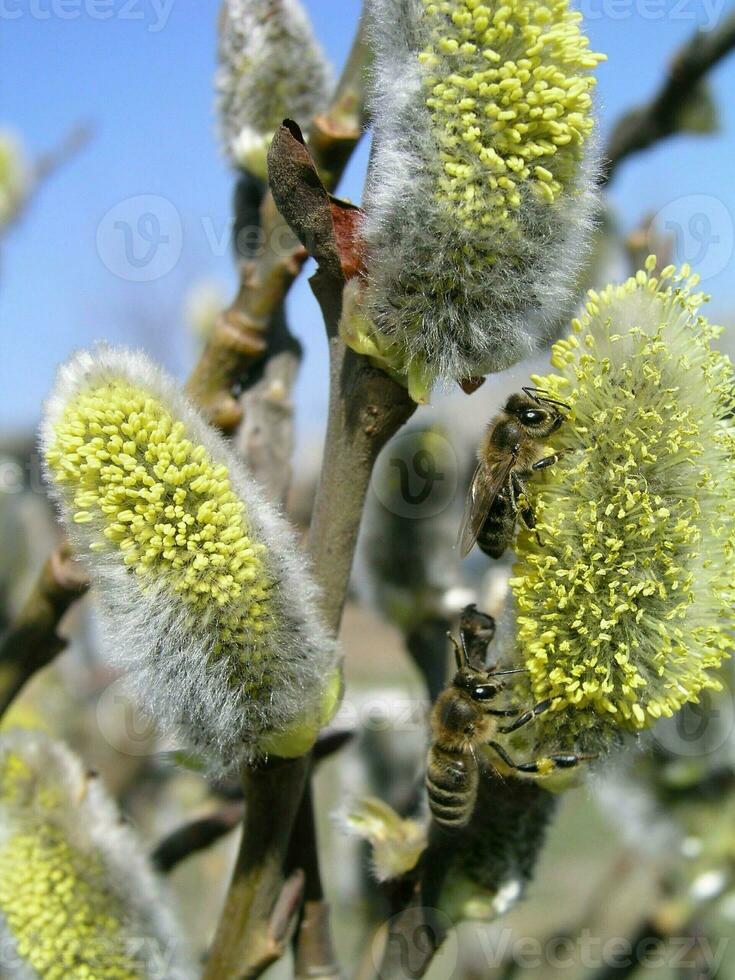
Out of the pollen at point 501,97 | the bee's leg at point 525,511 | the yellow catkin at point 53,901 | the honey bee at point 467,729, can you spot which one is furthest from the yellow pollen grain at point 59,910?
the pollen at point 501,97

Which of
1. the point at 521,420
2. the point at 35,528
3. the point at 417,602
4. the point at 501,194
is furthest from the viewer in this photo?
the point at 35,528

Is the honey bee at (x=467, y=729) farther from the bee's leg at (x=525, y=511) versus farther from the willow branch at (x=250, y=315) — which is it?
the willow branch at (x=250, y=315)

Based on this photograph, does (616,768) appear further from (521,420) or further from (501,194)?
(501,194)

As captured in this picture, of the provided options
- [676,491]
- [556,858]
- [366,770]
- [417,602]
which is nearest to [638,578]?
[676,491]

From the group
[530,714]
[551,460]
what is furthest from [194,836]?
[551,460]

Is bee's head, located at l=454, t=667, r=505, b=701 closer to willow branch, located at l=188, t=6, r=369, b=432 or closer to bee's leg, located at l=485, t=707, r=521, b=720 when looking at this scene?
bee's leg, located at l=485, t=707, r=521, b=720

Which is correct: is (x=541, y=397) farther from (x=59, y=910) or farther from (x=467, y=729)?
(x=59, y=910)
